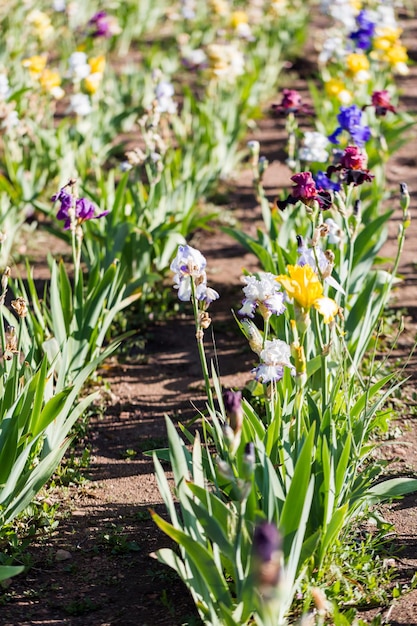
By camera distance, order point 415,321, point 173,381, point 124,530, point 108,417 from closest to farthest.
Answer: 1. point 124,530
2. point 108,417
3. point 173,381
4. point 415,321

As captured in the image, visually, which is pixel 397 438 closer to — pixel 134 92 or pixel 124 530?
pixel 124 530

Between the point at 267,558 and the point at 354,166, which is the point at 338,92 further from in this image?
the point at 267,558

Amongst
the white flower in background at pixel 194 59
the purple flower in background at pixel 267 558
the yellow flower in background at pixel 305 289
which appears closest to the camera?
the purple flower in background at pixel 267 558

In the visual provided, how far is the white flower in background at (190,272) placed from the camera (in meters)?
2.29

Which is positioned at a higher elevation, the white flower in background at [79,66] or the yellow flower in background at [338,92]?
the white flower in background at [79,66]

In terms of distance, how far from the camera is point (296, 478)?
2.12m

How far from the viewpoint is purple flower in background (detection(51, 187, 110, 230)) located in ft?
10.3

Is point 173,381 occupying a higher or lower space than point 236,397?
lower

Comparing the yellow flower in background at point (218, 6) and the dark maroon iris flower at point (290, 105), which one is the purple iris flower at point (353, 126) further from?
the yellow flower in background at point (218, 6)

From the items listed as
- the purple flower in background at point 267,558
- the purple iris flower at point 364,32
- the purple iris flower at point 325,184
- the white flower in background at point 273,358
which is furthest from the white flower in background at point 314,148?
the purple flower in background at point 267,558

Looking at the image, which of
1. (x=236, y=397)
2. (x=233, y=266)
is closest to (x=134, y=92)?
(x=233, y=266)

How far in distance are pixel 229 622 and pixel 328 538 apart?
46 cm

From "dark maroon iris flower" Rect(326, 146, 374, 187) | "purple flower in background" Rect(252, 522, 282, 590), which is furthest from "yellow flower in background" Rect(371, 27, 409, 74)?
"purple flower in background" Rect(252, 522, 282, 590)

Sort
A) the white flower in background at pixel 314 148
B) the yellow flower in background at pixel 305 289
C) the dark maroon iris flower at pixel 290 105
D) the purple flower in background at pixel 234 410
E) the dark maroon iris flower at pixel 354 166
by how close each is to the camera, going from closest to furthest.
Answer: the purple flower in background at pixel 234 410, the yellow flower in background at pixel 305 289, the dark maroon iris flower at pixel 354 166, the white flower in background at pixel 314 148, the dark maroon iris flower at pixel 290 105
